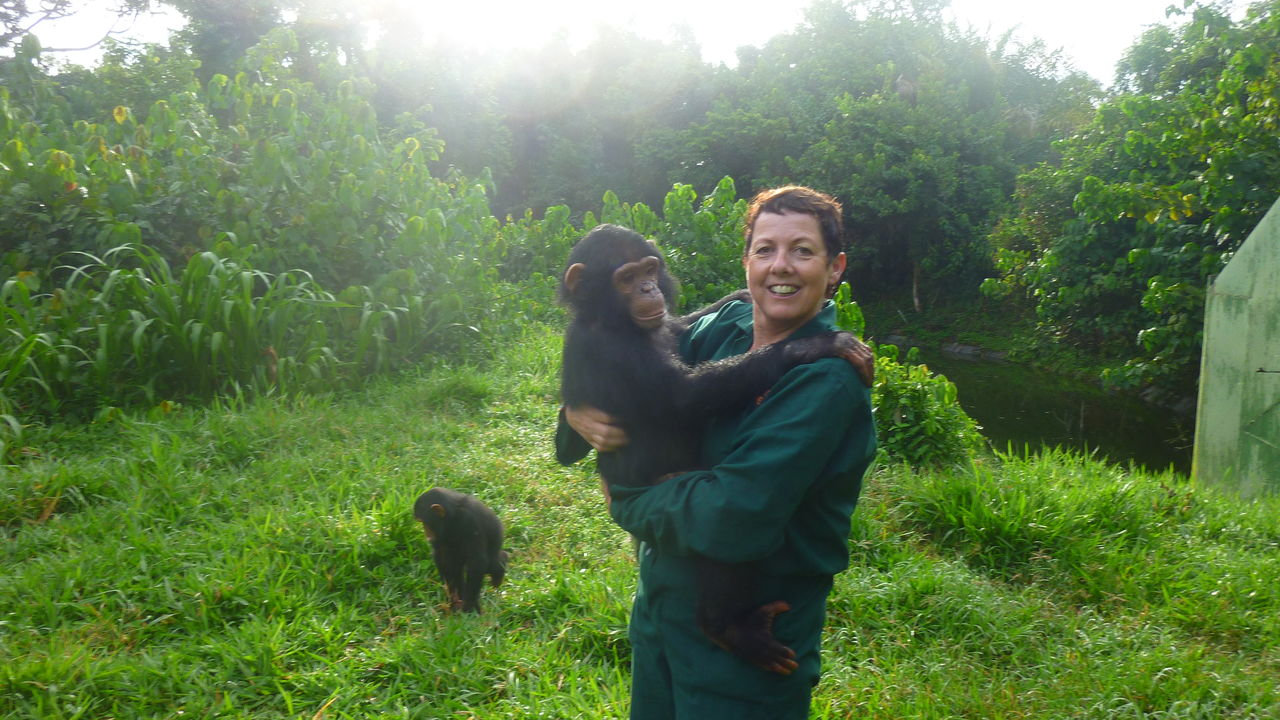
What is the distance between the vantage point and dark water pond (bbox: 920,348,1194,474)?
32.7ft

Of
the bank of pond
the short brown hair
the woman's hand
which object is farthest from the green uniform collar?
the bank of pond

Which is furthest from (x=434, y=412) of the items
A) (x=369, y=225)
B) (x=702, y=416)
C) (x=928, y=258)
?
(x=928, y=258)

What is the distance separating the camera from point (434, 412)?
18.4ft

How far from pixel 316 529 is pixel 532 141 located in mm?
22322

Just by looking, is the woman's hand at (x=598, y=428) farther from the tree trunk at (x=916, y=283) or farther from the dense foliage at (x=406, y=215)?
the tree trunk at (x=916, y=283)

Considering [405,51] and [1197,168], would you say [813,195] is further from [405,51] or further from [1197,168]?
[405,51]

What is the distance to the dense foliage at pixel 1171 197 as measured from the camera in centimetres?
813

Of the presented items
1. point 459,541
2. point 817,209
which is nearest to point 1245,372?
point 459,541

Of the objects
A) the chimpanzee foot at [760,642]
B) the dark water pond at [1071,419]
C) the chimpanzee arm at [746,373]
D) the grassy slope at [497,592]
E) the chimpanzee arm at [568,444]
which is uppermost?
the chimpanzee arm at [746,373]

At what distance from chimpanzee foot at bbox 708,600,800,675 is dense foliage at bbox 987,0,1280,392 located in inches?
250

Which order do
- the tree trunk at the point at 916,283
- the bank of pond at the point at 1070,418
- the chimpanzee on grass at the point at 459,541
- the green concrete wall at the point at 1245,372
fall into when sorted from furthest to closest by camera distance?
the tree trunk at the point at 916,283
the bank of pond at the point at 1070,418
the green concrete wall at the point at 1245,372
the chimpanzee on grass at the point at 459,541

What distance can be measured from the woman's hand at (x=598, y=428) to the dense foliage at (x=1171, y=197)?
6210mm

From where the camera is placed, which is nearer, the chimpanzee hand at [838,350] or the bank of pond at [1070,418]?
the chimpanzee hand at [838,350]

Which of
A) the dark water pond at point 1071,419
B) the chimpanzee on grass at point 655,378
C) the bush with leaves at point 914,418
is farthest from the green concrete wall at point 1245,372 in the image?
the chimpanzee on grass at point 655,378
